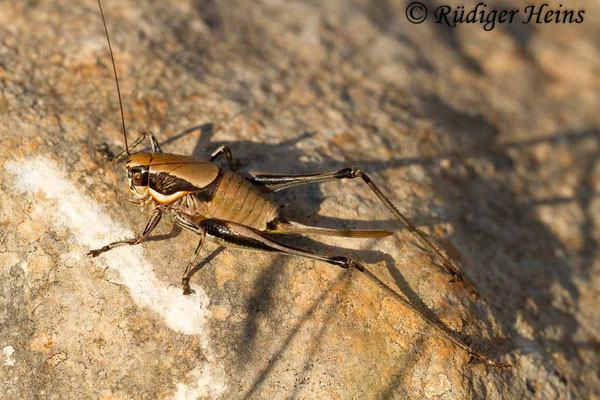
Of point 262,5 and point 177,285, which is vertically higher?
point 262,5

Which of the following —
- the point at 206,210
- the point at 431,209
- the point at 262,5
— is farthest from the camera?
the point at 262,5

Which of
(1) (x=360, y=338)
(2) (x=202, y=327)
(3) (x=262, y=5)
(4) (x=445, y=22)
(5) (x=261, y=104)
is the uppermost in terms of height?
(4) (x=445, y=22)

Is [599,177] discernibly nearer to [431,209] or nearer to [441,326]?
[431,209]

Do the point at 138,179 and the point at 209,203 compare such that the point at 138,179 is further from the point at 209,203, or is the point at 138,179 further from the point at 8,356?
the point at 8,356

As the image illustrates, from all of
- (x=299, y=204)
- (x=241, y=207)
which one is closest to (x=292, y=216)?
(x=299, y=204)

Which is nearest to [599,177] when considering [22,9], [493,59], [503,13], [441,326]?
[493,59]

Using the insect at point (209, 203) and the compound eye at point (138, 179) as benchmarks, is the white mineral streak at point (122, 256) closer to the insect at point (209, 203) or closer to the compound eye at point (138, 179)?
the insect at point (209, 203)

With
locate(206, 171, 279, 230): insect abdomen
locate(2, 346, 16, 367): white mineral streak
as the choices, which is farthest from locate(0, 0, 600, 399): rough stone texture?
locate(206, 171, 279, 230): insect abdomen

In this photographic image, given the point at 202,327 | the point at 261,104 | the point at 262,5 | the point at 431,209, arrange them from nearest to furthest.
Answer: the point at 202,327
the point at 431,209
the point at 261,104
the point at 262,5
